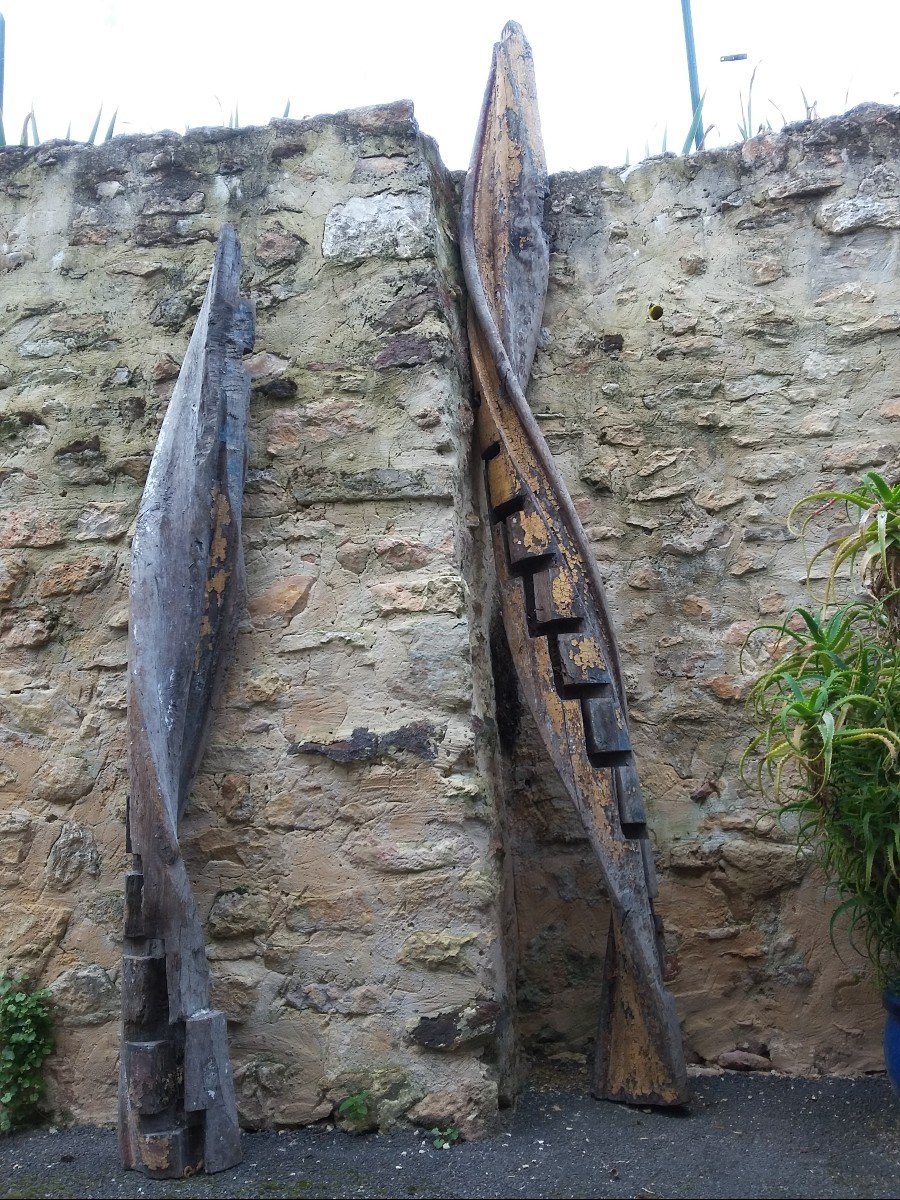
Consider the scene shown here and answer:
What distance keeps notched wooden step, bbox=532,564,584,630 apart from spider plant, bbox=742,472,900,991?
47cm

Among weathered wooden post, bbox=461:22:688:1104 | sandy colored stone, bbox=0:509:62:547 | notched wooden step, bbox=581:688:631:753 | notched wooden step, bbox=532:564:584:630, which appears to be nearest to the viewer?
weathered wooden post, bbox=461:22:688:1104

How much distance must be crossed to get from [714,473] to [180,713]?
1546 mm

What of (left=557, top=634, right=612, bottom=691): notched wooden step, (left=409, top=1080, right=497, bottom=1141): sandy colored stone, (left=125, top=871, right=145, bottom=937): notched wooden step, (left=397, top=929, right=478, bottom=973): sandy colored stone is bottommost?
(left=409, top=1080, right=497, bottom=1141): sandy colored stone

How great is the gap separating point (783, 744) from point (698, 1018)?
0.78m

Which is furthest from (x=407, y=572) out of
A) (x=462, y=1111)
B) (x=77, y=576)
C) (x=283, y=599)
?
(x=462, y=1111)

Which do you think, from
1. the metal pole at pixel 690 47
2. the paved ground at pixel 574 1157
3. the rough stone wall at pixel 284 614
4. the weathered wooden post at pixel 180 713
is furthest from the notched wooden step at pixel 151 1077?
the metal pole at pixel 690 47

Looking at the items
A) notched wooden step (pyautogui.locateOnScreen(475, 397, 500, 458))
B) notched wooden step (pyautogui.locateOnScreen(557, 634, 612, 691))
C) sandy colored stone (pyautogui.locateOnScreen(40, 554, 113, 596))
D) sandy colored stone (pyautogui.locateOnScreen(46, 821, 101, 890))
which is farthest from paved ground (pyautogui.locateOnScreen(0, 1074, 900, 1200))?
notched wooden step (pyautogui.locateOnScreen(475, 397, 500, 458))

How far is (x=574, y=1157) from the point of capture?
205cm

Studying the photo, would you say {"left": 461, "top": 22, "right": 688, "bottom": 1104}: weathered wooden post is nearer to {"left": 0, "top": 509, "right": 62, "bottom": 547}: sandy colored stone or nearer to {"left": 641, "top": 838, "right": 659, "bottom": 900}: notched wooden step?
{"left": 641, "top": 838, "right": 659, "bottom": 900}: notched wooden step

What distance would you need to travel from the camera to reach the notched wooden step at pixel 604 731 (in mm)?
2406

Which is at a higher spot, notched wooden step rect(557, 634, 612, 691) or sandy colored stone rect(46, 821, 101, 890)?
notched wooden step rect(557, 634, 612, 691)

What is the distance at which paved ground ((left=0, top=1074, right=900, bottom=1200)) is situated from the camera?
6.31ft

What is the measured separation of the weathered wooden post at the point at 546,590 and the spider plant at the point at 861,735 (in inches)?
14.7

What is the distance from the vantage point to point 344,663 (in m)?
2.41
